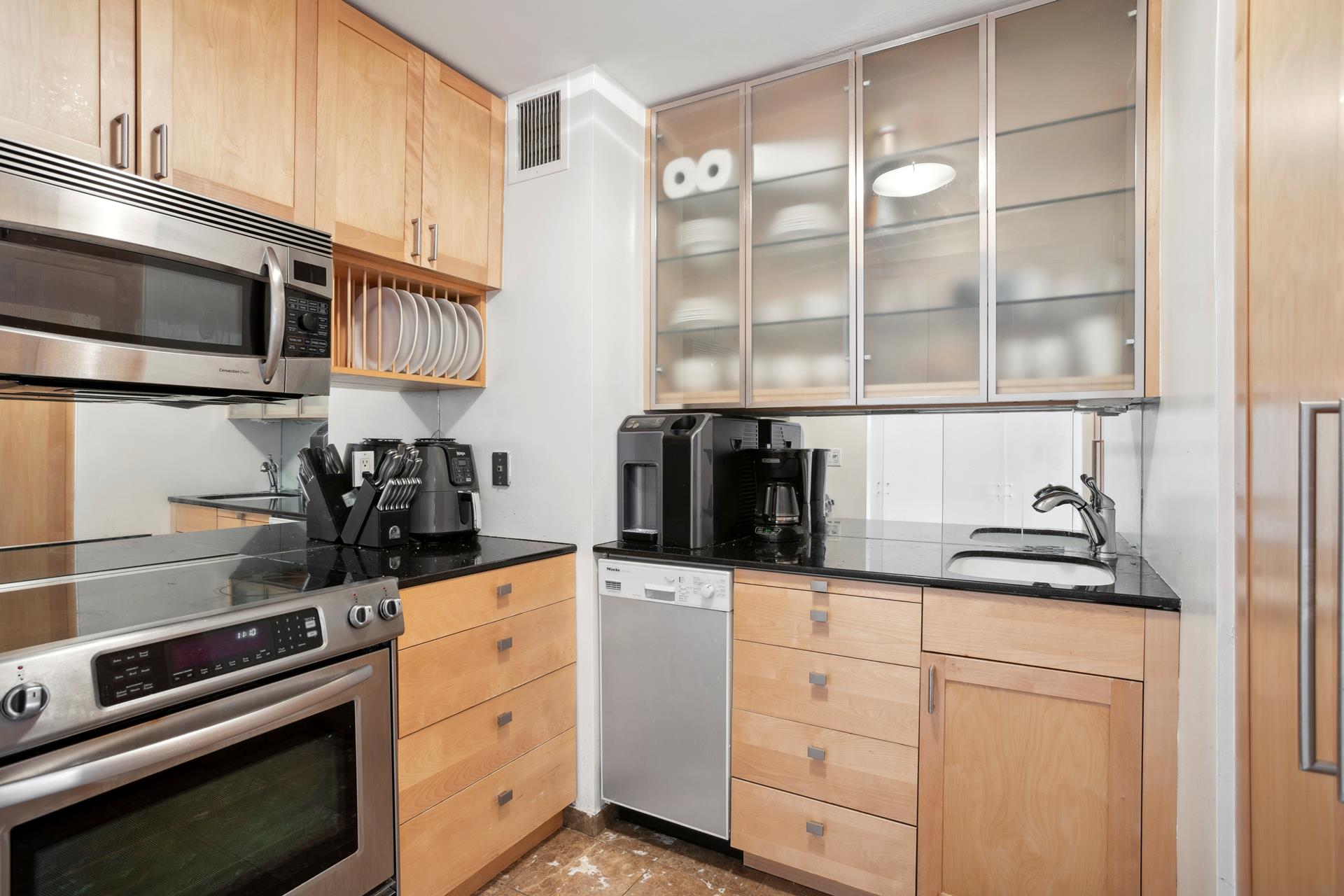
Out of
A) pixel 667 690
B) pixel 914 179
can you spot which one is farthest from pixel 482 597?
pixel 914 179

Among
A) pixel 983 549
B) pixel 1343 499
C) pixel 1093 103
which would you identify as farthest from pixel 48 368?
pixel 1093 103

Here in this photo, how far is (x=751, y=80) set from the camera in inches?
90.7

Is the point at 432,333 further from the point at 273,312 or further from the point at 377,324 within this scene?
the point at 273,312

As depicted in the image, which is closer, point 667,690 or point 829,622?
point 829,622

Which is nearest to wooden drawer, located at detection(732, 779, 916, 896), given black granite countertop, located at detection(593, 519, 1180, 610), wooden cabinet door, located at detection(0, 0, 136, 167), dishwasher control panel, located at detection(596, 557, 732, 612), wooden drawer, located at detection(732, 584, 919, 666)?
wooden drawer, located at detection(732, 584, 919, 666)

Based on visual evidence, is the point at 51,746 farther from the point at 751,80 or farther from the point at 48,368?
the point at 751,80

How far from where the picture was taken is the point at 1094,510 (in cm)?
197

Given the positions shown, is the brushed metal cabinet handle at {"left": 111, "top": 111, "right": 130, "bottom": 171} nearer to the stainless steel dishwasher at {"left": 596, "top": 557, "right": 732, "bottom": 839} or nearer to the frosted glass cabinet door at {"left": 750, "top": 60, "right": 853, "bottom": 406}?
the stainless steel dishwasher at {"left": 596, "top": 557, "right": 732, "bottom": 839}

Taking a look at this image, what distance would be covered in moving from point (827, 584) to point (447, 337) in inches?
57.7

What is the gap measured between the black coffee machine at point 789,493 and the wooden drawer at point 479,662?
0.72m

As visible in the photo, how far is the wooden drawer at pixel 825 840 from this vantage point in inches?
Result: 68.1

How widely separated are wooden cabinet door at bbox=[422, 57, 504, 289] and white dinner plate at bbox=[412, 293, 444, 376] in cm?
13

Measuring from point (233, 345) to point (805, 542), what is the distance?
1.73 m

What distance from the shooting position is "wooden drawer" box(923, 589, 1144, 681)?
151 cm
